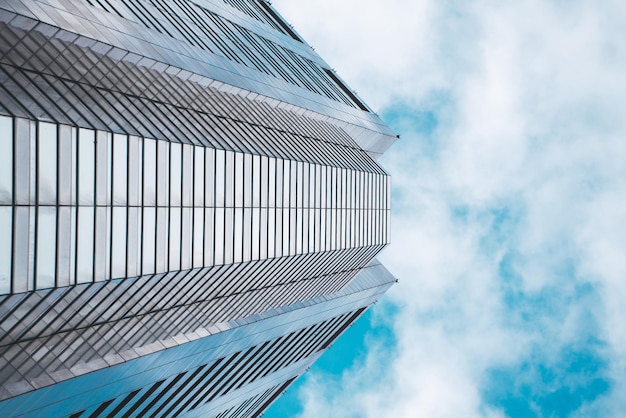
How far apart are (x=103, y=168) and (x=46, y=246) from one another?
5397 millimetres

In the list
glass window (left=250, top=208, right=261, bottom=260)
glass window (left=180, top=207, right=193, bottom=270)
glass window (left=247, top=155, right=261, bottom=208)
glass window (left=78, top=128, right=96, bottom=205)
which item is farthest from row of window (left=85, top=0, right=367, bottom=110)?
glass window (left=250, top=208, right=261, bottom=260)

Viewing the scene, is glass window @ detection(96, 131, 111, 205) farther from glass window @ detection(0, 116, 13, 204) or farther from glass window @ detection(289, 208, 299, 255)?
glass window @ detection(289, 208, 299, 255)

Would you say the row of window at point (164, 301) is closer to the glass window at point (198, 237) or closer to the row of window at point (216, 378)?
the glass window at point (198, 237)

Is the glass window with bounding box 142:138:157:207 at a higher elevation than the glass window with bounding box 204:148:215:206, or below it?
below

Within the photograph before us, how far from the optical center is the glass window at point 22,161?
27.2 metres

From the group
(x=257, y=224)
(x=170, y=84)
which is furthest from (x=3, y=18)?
(x=257, y=224)

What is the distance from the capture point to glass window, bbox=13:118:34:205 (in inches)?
1072

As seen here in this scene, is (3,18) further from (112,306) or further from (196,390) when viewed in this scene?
(196,390)

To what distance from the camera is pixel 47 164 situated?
29156 mm

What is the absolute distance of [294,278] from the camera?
2894 inches

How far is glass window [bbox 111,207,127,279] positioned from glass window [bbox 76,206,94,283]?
80.5 inches

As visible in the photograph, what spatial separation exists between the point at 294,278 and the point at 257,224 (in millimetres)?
18348

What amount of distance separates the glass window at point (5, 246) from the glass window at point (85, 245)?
4.72 metres

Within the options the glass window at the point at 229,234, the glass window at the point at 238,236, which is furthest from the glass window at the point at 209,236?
the glass window at the point at 238,236
